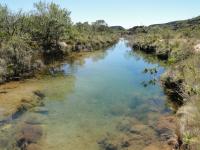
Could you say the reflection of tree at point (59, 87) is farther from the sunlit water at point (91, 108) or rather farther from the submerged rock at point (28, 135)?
the submerged rock at point (28, 135)

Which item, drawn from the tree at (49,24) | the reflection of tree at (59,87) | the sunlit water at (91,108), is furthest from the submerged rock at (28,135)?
the tree at (49,24)

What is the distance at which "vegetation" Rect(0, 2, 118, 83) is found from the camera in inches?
1049

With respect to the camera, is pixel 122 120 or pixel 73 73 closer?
pixel 122 120

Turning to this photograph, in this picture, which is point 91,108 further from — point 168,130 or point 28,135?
point 168,130

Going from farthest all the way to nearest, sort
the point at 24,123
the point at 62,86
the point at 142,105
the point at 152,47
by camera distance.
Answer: the point at 152,47 < the point at 62,86 < the point at 142,105 < the point at 24,123

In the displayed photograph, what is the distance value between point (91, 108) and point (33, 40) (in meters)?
29.0

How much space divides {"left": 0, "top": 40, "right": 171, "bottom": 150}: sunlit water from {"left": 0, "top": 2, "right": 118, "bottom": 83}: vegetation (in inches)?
154

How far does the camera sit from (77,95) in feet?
69.8

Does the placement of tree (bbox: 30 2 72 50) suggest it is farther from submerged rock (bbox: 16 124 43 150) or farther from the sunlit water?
submerged rock (bbox: 16 124 43 150)

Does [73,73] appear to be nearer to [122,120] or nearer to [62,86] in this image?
[62,86]

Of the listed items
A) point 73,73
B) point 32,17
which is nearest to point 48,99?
point 73,73

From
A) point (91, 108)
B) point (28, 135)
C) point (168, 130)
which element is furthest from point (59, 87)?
point (168, 130)

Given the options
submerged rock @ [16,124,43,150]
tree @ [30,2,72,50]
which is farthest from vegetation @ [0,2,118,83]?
submerged rock @ [16,124,43,150]

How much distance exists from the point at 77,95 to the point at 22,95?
13.8 ft
